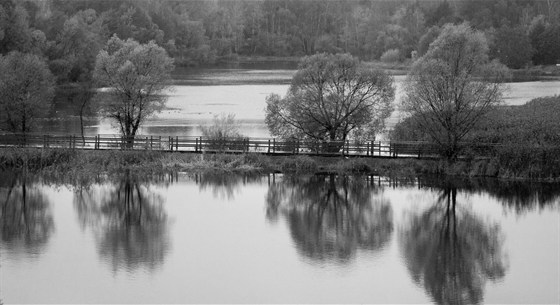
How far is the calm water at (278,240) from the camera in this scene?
2623 cm

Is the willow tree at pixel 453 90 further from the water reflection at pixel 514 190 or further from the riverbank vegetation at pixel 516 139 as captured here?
the water reflection at pixel 514 190

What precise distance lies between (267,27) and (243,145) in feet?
436

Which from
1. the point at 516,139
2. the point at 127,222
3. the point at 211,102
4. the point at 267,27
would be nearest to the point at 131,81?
the point at 127,222

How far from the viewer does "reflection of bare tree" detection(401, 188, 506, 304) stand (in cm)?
2658

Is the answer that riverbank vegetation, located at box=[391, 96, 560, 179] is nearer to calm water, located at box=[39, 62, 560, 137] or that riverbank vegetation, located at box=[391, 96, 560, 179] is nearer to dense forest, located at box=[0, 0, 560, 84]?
calm water, located at box=[39, 62, 560, 137]

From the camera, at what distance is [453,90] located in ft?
152

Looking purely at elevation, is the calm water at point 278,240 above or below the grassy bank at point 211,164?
below

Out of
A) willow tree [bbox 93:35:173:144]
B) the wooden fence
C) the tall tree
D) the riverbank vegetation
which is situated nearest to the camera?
the riverbank vegetation

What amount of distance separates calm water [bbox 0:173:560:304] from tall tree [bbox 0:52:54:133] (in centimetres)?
1008

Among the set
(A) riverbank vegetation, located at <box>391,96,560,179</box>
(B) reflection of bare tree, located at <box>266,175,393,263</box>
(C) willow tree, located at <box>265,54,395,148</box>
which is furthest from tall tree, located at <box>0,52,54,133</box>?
(A) riverbank vegetation, located at <box>391,96,560,179</box>

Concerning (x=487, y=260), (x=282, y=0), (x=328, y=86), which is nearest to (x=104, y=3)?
(x=282, y=0)

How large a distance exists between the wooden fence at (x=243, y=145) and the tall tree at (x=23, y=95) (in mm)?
2754

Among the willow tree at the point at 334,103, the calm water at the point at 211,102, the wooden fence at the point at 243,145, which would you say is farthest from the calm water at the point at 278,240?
the calm water at the point at 211,102

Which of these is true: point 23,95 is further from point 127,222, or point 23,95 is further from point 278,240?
point 278,240
